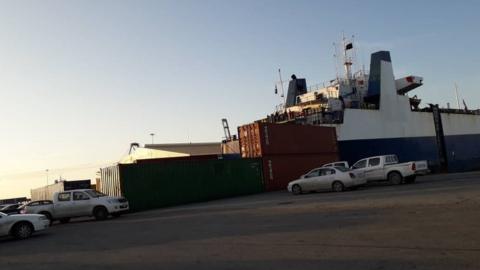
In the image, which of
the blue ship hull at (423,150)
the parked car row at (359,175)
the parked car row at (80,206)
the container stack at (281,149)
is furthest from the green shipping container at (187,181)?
the blue ship hull at (423,150)

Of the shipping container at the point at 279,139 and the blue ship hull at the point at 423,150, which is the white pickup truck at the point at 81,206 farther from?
the blue ship hull at the point at 423,150

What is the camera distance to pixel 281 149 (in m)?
37.0

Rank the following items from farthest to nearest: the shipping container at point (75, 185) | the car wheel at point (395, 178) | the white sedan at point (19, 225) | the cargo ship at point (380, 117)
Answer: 1. the shipping container at point (75, 185)
2. the cargo ship at point (380, 117)
3. the car wheel at point (395, 178)
4. the white sedan at point (19, 225)

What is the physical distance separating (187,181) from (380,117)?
79.3 ft

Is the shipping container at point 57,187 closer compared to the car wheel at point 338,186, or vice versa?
the car wheel at point 338,186

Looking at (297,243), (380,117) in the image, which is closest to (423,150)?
(380,117)

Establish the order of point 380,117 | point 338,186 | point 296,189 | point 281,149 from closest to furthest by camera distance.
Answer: point 338,186 → point 296,189 → point 281,149 → point 380,117

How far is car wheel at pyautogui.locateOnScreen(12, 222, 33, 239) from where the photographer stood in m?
17.7

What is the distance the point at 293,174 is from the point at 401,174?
35.3 ft

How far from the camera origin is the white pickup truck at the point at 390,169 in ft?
91.0

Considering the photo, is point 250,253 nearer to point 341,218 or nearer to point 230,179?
point 341,218

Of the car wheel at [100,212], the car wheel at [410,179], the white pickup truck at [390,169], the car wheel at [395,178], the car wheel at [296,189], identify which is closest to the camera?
the car wheel at [100,212]

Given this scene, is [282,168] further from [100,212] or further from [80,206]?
[80,206]

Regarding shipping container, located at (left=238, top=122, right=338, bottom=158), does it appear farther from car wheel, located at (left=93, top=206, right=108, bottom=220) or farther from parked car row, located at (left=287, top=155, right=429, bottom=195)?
car wheel, located at (left=93, top=206, right=108, bottom=220)
